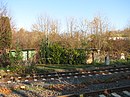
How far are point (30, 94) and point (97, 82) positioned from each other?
5039 millimetres

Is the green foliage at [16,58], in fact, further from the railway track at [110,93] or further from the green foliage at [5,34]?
the railway track at [110,93]

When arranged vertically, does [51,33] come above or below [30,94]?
above

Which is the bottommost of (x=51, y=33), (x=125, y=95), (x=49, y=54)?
(x=125, y=95)

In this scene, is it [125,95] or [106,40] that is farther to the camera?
[106,40]

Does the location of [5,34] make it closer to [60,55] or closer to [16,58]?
[60,55]

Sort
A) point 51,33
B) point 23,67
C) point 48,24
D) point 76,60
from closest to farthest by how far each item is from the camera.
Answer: point 23,67 < point 76,60 < point 51,33 < point 48,24

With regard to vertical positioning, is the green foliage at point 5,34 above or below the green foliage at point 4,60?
above

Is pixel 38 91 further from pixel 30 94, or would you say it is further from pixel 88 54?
pixel 88 54

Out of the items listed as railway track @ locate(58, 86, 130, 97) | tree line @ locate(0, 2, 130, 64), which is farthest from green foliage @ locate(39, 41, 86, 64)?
railway track @ locate(58, 86, 130, 97)

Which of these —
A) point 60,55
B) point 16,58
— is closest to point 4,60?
point 16,58

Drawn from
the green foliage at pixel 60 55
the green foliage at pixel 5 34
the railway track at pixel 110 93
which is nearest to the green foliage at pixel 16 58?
the green foliage at pixel 60 55

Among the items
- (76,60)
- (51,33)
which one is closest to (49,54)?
(76,60)

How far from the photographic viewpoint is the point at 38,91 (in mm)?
12133

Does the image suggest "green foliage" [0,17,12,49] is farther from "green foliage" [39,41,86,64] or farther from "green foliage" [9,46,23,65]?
"green foliage" [9,46,23,65]
